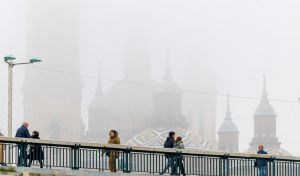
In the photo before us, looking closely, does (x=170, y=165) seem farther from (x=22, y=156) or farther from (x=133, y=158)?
(x=22, y=156)

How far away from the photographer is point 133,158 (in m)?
38.1

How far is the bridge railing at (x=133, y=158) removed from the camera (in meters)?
35.7

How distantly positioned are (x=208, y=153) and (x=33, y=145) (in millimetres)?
6504

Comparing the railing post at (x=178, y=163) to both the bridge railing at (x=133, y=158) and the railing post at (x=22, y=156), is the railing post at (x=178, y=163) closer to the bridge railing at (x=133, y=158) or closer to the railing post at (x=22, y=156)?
the bridge railing at (x=133, y=158)

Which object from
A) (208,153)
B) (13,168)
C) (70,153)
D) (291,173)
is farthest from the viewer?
(291,173)

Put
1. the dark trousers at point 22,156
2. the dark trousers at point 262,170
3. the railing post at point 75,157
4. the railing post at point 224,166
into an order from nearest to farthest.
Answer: the dark trousers at point 22,156 → the railing post at point 75,157 → the railing post at point 224,166 → the dark trousers at point 262,170

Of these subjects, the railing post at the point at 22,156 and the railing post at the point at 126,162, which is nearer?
the railing post at the point at 22,156

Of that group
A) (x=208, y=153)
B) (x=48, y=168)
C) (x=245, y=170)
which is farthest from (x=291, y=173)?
(x=48, y=168)

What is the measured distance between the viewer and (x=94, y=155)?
1489 inches

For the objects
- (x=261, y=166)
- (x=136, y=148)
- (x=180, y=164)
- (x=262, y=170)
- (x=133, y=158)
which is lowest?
(x=262, y=170)

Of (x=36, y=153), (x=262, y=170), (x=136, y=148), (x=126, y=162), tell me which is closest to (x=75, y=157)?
(x=36, y=153)

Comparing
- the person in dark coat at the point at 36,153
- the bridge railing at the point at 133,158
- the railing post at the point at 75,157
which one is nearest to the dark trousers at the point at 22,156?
the bridge railing at the point at 133,158

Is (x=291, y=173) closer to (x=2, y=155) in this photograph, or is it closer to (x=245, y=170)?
(x=245, y=170)

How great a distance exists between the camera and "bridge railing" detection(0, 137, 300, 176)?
35656 mm
